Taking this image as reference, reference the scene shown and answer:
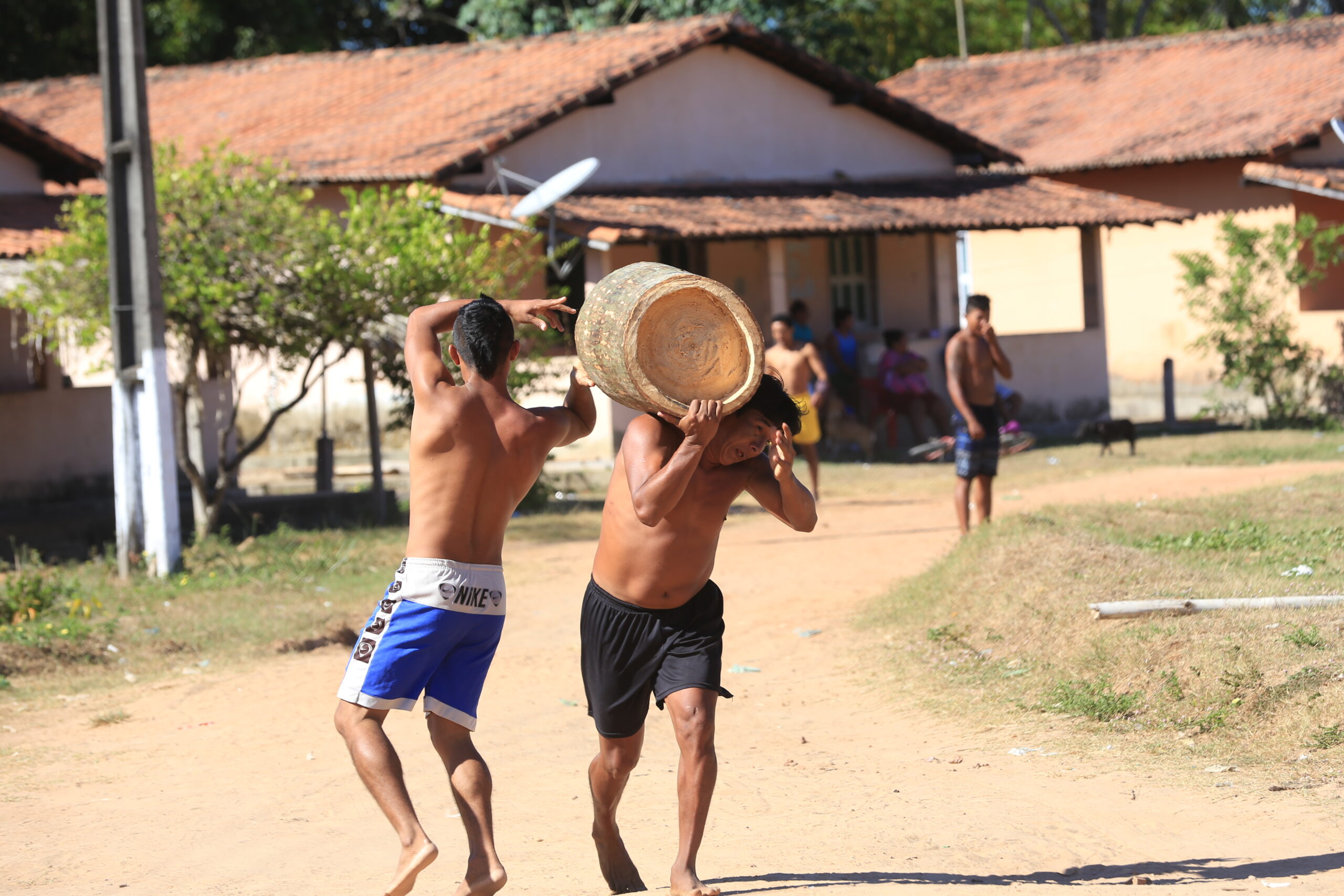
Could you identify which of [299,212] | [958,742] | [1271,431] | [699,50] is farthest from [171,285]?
[1271,431]

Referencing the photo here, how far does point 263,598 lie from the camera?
1002 centimetres

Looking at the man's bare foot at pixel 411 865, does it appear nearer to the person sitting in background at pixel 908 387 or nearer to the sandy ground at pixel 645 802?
the sandy ground at pixel 645 802

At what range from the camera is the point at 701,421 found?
161 inches

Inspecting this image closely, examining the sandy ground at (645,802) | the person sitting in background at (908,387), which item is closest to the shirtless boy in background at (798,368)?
the sandy ground at (645,802)

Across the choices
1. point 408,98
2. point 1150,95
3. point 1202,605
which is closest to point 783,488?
point 1202,605

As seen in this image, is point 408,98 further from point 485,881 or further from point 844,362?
point 485,881

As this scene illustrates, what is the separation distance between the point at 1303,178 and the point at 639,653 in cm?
1674

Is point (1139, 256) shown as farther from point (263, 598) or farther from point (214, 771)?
point (214, 771)

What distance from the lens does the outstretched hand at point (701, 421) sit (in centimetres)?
409

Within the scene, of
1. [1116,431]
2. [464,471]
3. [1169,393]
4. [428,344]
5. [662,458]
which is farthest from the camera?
[1169,393]

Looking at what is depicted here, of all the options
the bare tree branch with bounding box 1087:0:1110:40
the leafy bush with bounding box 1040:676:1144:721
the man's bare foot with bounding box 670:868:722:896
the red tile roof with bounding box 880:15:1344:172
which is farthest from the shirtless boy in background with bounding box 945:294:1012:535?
the bare tree branch with bounding box 1087:0:1110:40

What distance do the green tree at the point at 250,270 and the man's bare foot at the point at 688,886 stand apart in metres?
8.26

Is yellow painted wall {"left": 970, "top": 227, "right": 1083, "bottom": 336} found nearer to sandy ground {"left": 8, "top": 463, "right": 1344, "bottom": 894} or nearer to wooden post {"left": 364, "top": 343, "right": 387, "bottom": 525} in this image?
wooden post {"left": 364, "top": 343, "right": 387, "bottom": 525}

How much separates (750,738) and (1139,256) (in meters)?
17.4
